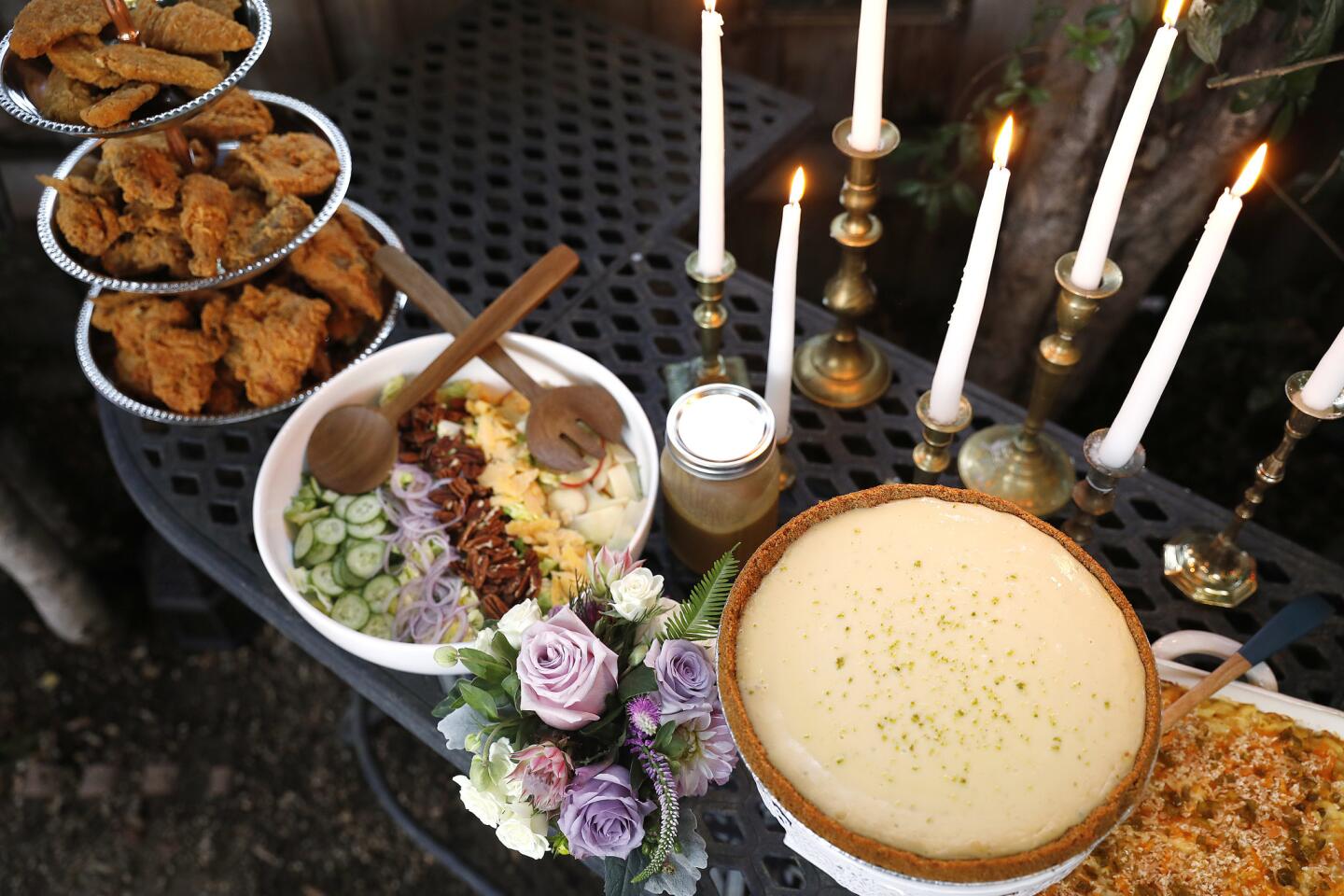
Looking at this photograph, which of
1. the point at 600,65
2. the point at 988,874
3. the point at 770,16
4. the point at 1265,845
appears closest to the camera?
the point at 988,874

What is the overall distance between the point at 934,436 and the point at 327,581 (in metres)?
0.63

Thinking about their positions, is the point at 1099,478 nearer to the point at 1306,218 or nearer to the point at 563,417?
the point at 563,417

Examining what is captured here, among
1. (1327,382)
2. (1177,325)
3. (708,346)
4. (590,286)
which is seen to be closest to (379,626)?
(708,346)

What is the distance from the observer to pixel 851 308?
1210 mm

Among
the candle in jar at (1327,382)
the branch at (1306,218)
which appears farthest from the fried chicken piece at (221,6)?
the branch at (1306,218)

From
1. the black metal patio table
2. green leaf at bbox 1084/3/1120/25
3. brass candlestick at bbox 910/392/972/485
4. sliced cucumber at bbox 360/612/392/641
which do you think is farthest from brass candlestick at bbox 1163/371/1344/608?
sliced cucumber at bbox 360/612/392/641

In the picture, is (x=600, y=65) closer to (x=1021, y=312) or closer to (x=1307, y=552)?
(x=1021, y=312)

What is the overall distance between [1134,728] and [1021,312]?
112cm

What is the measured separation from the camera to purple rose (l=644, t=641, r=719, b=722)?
2.73 ft

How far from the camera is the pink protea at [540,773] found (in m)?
0.83

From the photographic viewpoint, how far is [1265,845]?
891 millimetres

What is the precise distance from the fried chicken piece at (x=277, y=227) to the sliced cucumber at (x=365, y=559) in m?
0.33

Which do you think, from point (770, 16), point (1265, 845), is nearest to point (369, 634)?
point (1265, 845)

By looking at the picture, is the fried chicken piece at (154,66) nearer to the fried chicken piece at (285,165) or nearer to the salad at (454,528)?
the fried chicken piece at (285,165)
